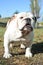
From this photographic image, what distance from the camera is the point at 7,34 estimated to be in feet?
15.5

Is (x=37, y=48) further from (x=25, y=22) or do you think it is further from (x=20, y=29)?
(x=25, y=22)

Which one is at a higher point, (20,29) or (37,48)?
(20,29)

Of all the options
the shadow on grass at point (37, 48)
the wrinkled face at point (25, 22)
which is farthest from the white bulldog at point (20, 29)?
the shadow on grass at point (37, 48)

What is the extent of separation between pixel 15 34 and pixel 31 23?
0.47 m

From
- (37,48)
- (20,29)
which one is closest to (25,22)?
(20,29)

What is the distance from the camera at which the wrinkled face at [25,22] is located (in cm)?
441

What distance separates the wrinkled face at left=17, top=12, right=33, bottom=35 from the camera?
14.5ft

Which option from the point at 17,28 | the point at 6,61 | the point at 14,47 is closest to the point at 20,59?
the point at 6,61

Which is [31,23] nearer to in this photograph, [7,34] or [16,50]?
[7,34]

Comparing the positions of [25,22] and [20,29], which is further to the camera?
[20,29]

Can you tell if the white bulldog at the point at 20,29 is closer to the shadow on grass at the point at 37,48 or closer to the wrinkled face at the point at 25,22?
the wrinkled face at the point at 25,22

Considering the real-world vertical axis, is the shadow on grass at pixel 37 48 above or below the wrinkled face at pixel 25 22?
below

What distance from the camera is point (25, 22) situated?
14.4 feet

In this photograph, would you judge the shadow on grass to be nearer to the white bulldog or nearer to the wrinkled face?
the white bulldog
